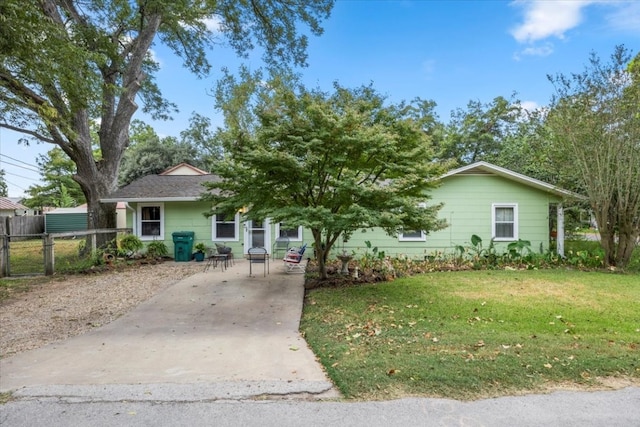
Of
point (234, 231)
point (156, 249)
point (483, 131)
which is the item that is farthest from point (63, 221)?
point (483, 131)

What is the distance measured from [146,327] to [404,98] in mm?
26023

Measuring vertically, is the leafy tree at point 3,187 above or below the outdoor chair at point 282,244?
above

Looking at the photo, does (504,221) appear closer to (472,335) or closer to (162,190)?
(472,335)

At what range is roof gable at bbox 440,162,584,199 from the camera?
1163 centimetres

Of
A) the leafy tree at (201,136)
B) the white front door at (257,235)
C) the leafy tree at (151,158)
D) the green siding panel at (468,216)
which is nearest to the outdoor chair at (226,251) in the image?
the white front door at (257,235)

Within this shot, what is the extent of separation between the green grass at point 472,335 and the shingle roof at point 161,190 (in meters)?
6.91

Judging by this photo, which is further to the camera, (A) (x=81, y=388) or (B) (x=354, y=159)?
(B) (x=354, y=159)

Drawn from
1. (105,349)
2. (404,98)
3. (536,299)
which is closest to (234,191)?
(105,349)

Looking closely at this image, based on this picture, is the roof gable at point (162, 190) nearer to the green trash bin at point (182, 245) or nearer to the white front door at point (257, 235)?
the green trash bin at point (182, 245)

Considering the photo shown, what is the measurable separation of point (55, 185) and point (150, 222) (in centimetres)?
3460

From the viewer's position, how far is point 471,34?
1255cm

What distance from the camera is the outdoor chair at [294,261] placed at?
31.1 ft

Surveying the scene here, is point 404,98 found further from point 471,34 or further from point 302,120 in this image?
point 302,120

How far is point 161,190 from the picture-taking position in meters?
12.6
